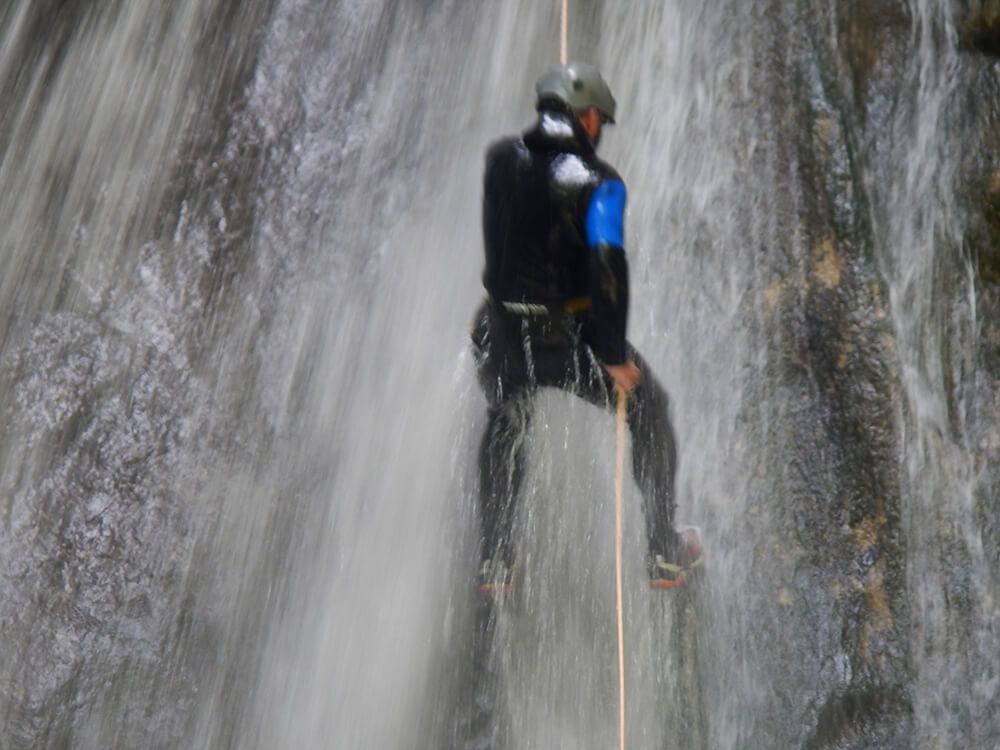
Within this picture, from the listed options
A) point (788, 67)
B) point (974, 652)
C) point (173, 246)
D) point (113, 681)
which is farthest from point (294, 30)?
point (974, 652)

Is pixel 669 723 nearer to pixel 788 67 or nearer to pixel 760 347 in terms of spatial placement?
pixel 760 347

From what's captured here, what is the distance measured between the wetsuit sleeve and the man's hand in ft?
0.69

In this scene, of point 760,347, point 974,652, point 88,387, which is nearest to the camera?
point 974,652

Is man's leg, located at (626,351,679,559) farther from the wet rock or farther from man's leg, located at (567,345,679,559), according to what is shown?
the wet rock

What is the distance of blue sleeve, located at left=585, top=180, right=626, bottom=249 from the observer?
3.76m

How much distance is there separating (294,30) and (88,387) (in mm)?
2135

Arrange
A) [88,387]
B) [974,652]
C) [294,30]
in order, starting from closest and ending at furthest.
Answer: [974,652] < [88,387] < [294,30]

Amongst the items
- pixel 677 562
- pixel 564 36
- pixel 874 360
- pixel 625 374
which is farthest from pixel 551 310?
pixel 874 360

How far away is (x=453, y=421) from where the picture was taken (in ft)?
18.0

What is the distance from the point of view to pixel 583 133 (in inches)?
154

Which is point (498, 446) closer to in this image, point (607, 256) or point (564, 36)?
point (607, 256)

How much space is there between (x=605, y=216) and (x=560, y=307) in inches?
14.8

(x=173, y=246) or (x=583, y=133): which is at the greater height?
(x=173, y=246)

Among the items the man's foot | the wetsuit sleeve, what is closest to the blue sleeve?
the wetsuit sleeve
